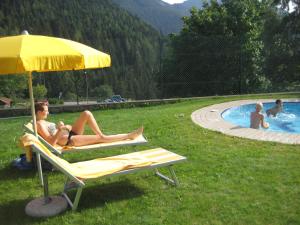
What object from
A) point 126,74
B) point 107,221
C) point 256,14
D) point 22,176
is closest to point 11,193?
point 22,176

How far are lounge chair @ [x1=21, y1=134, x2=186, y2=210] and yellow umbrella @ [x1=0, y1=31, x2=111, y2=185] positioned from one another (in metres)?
0.84

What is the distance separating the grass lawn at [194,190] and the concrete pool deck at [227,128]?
1.69 feet

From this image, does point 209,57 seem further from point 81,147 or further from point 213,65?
point 81,147

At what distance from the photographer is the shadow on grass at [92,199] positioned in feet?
14.6

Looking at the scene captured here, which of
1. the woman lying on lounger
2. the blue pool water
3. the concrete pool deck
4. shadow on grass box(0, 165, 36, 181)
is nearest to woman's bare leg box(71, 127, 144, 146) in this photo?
the woman lying on lounger

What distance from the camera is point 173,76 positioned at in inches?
687

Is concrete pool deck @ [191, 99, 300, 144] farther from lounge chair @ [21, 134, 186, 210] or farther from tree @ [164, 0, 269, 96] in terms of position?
tree @ [164, 0, 269, 96]

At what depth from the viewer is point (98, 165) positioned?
498cm

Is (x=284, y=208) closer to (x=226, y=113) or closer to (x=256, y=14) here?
(x=226, y=113)

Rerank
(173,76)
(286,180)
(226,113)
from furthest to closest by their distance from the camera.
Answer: (173,76), (226,113), (286,180)

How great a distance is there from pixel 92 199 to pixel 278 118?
9.74 meters

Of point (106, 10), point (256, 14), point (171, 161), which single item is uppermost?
point (106, 10)

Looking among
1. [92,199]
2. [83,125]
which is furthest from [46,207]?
[83,125]

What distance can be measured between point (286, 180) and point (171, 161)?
1.69 m
